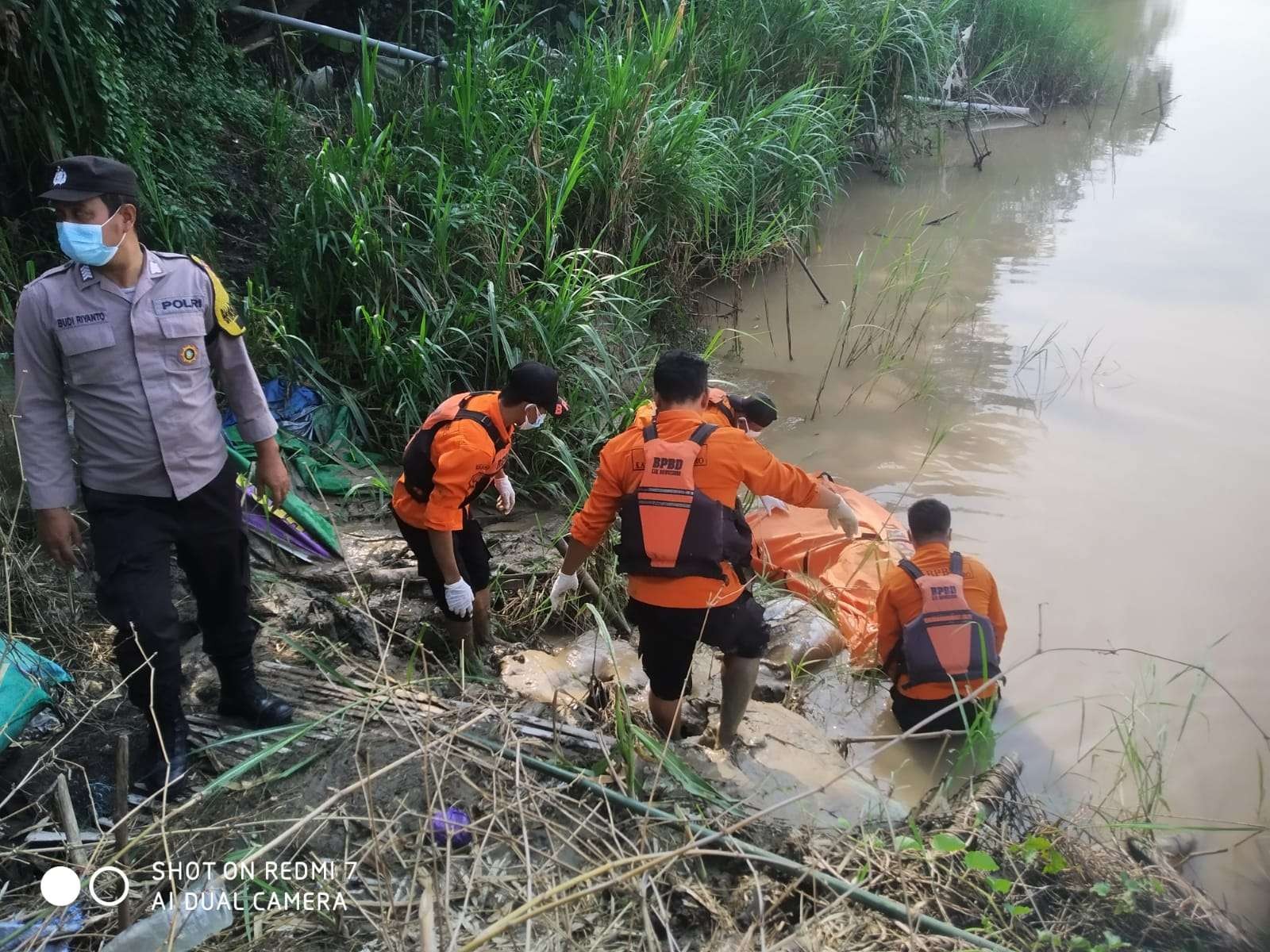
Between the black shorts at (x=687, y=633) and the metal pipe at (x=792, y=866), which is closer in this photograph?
the metal pipe at (x=792, y=866)

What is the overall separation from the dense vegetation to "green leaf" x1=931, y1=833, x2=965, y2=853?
2580mm

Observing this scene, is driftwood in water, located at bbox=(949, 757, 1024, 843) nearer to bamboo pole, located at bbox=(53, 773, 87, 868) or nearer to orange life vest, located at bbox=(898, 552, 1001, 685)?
orange life vest, located at bbox=(898, 552, 1001, 685)

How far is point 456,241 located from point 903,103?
6000 millimetres

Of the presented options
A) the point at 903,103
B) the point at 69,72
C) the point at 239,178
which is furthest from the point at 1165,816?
the point at 903,103

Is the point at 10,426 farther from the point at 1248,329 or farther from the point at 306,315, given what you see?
the point at 1248,329

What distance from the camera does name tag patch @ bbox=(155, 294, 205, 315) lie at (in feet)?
7.72

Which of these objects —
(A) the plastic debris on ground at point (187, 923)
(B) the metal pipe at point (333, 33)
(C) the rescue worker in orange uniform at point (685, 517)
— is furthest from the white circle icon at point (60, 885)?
(B) the metal pipe at point (333, 33)

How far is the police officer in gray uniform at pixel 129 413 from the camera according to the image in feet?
7.44

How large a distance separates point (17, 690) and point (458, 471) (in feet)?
4.23

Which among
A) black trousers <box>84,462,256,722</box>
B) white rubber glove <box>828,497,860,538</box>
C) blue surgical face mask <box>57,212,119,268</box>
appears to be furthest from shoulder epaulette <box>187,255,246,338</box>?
white rubber glove <box>828,497,860,538</box>

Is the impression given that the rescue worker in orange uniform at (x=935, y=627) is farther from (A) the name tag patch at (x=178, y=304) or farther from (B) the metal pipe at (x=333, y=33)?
(B) the metal pipe at (x=333, y=33)

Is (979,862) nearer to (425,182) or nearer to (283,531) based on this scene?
(283,531)

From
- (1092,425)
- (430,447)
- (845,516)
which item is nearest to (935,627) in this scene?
(845,516)

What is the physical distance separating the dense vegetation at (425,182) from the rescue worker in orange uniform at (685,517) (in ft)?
5.13
